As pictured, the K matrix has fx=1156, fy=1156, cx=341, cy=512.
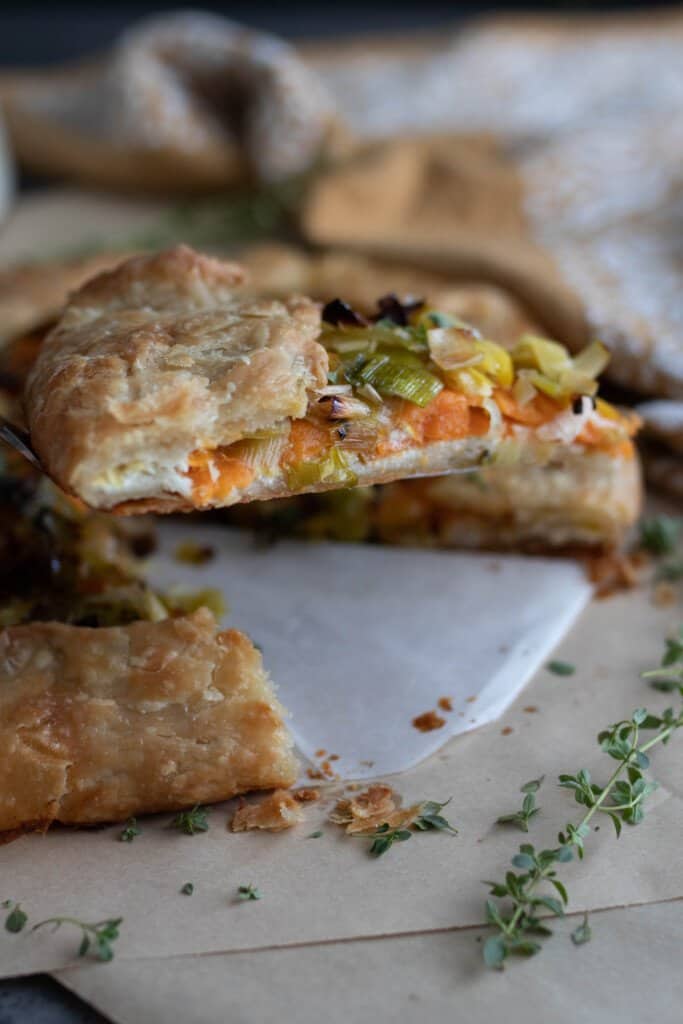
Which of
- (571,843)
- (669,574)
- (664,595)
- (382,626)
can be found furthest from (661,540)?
(571,843)

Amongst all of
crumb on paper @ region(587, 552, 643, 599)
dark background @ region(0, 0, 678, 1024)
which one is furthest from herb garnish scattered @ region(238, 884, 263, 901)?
dark background @ region(0, 0, 678, 1024)

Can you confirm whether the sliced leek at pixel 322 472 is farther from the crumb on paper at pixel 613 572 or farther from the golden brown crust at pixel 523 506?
the crumb on paper at pixel 613 572

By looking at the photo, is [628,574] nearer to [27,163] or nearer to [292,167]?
[292,167]

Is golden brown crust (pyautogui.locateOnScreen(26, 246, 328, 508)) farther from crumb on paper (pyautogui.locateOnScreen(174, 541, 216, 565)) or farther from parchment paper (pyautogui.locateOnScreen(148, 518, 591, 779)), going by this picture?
crumb on paper (pyautogui.locateOnScreen(174, 541, 216, 565))

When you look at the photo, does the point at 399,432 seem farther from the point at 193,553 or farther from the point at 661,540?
the point at 661,540

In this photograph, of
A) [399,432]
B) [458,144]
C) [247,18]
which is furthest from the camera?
[247,18]

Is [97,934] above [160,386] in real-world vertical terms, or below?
below
